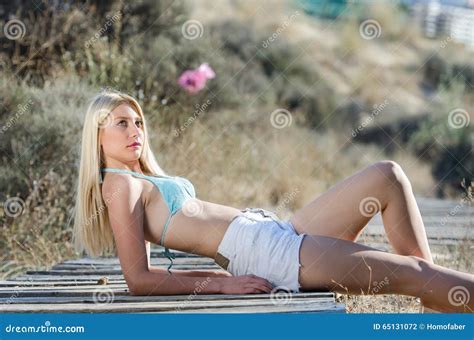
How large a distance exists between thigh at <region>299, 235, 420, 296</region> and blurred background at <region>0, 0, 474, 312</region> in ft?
5.64

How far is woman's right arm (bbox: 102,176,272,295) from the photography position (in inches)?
127

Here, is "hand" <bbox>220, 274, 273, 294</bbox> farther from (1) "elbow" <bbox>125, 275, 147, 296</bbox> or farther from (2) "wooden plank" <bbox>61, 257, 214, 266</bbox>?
(2) "wooden plank" <bbox>61, 257, 214, 266</bbox>

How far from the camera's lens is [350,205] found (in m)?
3.47

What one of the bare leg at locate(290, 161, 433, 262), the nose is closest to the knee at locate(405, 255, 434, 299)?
the bare leg at locate(290, 161, 433, 262)

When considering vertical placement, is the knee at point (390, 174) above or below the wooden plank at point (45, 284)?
above

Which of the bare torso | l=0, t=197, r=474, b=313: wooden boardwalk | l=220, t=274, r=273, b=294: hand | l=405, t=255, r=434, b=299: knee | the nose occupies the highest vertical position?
the nose

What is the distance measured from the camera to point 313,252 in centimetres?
333

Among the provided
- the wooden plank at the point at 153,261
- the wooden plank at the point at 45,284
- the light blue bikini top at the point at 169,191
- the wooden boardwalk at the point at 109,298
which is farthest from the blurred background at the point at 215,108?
the light blue bikini top at the point at 169,191

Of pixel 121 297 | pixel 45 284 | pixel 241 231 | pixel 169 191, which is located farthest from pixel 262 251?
pixel 45 284

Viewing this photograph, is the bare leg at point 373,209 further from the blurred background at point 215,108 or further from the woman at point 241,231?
the blurred background at point 215,108

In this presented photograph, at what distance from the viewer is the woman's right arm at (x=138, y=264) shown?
10.6ft

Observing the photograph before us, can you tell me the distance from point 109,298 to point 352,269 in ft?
2.84

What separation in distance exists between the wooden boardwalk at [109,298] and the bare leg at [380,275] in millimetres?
96

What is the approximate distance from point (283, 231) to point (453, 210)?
173 inches
